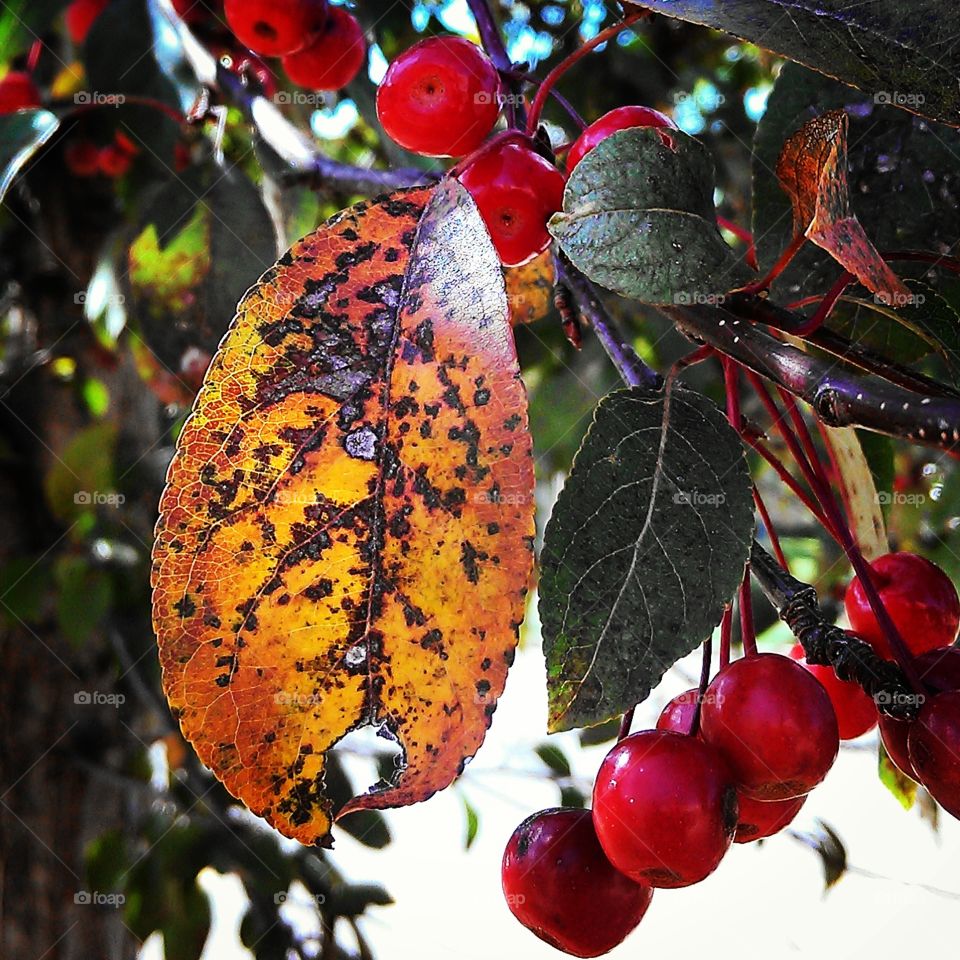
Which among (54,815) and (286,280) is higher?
(286,280)

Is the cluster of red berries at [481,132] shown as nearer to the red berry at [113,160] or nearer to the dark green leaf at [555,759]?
the red berry at [113,160]

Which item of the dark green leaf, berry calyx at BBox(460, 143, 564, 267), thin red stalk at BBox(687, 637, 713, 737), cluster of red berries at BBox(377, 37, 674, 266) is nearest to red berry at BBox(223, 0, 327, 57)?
cluster of red berries at BBox(377, 37, 674, 266)

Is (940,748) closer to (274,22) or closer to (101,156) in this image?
(274,22)

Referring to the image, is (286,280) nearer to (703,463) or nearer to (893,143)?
(703,463)

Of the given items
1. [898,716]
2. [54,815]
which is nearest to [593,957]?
[898,716]

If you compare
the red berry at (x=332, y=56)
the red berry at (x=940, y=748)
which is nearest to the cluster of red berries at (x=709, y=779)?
the red berry at (x=940, y=748)
